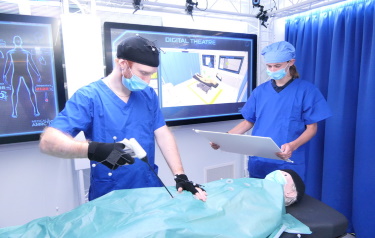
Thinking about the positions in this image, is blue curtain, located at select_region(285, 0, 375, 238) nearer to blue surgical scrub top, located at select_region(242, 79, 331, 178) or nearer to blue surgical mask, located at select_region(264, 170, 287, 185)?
blue surgical scrub top, located at select_region(242, 79, 331, 178)

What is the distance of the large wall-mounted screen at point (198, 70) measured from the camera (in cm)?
241

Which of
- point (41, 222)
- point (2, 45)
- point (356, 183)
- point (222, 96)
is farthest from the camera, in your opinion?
point (222, 96)

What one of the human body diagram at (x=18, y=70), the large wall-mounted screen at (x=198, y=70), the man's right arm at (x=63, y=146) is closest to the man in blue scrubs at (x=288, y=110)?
the large wall-mounted screen at (x=198, y=70)

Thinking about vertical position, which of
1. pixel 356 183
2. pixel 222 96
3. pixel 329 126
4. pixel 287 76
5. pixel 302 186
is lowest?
pixel 356 183

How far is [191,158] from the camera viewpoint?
2.81 meters

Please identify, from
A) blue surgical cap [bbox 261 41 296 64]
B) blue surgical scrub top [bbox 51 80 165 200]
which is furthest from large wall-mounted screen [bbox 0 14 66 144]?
blue surgical cap [bbox 261 41 296 64]

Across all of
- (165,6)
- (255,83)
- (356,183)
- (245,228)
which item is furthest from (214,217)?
(255,83)

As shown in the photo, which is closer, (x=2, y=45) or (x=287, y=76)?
(x=2, y=45)

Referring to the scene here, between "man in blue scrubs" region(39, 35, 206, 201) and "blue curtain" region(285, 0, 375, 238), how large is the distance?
1578 millimetres

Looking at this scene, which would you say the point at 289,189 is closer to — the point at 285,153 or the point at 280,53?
the point at 285,153

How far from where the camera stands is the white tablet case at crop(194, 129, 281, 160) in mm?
1559

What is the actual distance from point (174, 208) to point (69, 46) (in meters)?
1.38

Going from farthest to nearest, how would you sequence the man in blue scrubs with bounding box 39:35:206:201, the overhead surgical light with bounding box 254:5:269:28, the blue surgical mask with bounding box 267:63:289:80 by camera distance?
the overhead surgical light with bounding box 254:5:269:28, the blue surgical mask with bounding box 267:63:289:80, the man in blue scrubs with bounding box 39:35:206:201

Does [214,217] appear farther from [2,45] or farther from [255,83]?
[255,83]
